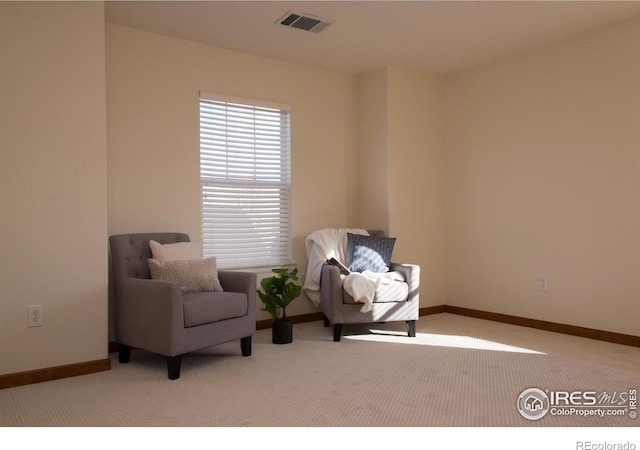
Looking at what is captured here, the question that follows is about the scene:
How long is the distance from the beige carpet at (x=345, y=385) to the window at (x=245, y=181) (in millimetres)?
961

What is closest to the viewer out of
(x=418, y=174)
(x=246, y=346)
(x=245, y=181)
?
(x=246, y=346)

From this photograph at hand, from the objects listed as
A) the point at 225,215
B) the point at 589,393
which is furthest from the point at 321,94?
the point at 589,393

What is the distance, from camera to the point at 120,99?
4090mm

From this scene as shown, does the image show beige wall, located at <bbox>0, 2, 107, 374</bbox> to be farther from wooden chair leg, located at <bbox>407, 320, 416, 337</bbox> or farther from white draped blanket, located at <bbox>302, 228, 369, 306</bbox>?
wooden chair leg, located at <bbox>407, 320, 416, 337</bbox>

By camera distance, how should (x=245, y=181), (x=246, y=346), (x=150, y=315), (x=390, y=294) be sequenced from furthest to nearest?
(x=245, y=181) → (x=390, y=294) → (x=246, y=346) → (x=150, y=315)

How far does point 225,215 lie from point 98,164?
1.44 metres

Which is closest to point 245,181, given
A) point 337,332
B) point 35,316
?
point 337,332

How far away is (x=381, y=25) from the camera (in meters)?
4.17

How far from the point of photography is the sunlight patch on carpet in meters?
3.97

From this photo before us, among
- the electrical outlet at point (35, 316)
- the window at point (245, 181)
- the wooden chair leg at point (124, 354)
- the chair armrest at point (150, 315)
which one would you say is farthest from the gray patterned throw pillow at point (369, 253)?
the electrical outlet at point (35, 316)

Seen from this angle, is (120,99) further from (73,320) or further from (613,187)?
(613,187)

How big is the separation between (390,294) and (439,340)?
0.53 metres

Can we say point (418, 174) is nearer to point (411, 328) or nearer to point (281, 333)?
point (411, 328)

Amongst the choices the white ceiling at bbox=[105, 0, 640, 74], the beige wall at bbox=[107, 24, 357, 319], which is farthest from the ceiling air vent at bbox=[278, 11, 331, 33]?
the beige wall at bbox=[107, 24, 357, 319]
